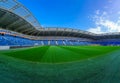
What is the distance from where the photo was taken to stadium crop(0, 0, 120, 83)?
157 inches

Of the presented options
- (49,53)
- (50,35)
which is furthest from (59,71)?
(50,35)

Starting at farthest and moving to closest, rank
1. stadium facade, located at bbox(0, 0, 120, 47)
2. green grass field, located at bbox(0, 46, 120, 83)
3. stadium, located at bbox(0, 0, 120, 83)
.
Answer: stadium facade, located at bbox(0, 0, 120, 47) < stadium, located at bbox(0, 0, 120, 83) < green grass field, located at bbox(0, 46, 120, 83)

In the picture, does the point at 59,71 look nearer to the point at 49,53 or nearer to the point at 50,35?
the point at 49,53

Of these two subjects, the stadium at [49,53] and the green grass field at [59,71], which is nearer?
the green grass field at [59,71]

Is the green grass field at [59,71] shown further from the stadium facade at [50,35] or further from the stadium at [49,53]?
the stadium facade at [50,35]

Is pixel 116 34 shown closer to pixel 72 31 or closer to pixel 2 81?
pixel 72 31

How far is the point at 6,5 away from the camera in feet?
72.4

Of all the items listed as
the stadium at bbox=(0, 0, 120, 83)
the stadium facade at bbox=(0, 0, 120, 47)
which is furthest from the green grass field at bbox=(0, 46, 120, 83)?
the stadium facade at bbox=(0, 0, 120, 47)

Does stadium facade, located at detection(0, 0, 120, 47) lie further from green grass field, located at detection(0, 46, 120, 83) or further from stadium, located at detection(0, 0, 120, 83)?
green grass field, located at detection(0, 46, 120, 83)

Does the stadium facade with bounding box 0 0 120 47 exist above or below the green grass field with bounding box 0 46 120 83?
above

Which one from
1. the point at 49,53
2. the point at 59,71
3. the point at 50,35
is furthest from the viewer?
the point at 50,35

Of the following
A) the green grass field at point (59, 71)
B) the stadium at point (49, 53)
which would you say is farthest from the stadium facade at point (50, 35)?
the green grass field at point (59, 71)

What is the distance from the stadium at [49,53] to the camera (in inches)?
157

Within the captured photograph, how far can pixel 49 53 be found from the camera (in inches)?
461
